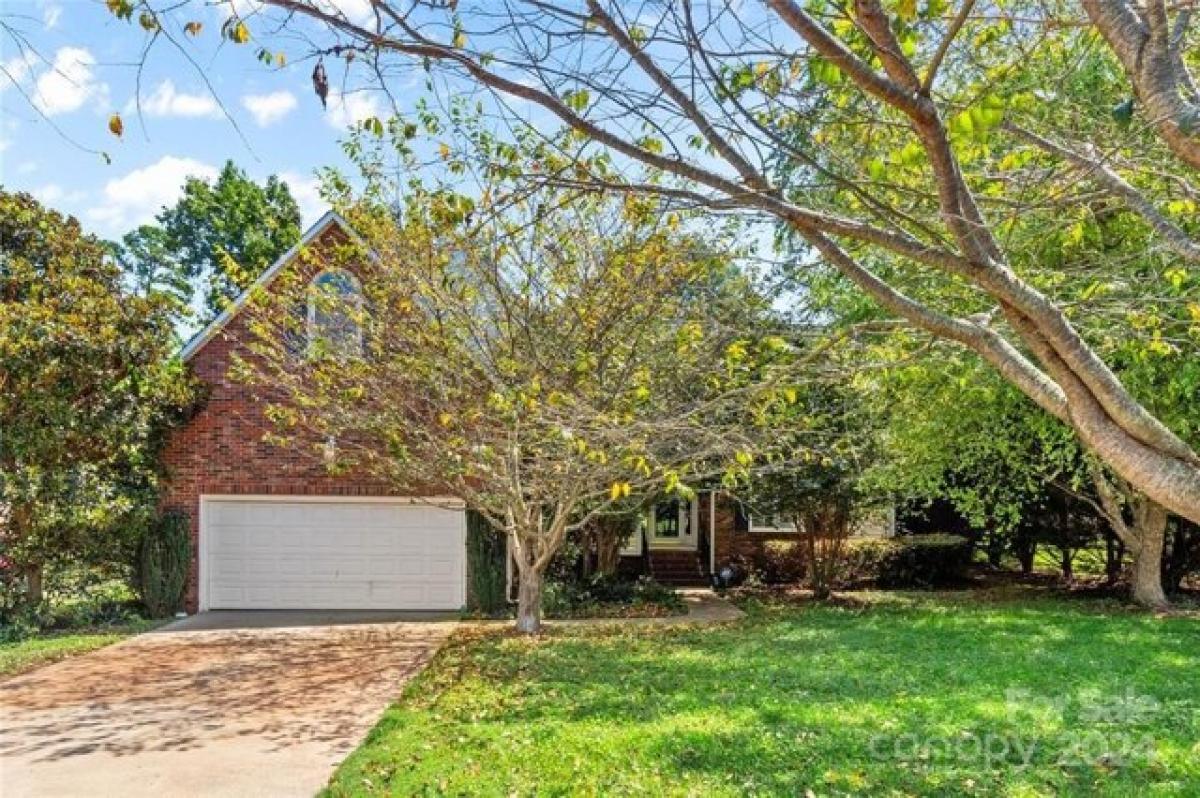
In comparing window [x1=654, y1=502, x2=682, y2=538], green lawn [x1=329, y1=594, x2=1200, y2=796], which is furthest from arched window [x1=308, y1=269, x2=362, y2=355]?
window [x1=654, y1=502, x2=682, y2=538]

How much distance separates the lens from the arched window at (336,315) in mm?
10266

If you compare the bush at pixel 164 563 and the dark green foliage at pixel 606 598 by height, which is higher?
the bush at pixel 164 563

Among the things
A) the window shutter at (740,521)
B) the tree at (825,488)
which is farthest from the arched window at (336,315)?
the window shutter at (740,521)

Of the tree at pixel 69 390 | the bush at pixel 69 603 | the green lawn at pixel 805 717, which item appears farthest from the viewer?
the bush at pixel 69 603

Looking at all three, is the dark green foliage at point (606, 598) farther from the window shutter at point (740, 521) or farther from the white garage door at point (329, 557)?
the window shutter at point (740, 521)

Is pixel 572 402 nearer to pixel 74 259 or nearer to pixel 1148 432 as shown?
pixel 1148 432

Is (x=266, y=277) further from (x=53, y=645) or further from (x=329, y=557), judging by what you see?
(x=53, y=645)

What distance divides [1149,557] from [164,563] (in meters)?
15.8

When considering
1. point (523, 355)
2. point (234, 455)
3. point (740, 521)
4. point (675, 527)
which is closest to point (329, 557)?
point (234, 455)

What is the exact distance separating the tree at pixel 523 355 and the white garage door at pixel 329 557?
2215mm

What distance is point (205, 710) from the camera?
7.29 m

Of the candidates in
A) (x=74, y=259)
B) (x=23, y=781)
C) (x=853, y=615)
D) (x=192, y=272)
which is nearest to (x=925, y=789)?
(x=23, y=781)

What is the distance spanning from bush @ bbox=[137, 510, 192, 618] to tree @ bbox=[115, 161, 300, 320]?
19182mm

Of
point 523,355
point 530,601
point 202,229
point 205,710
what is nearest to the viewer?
point 205,710
